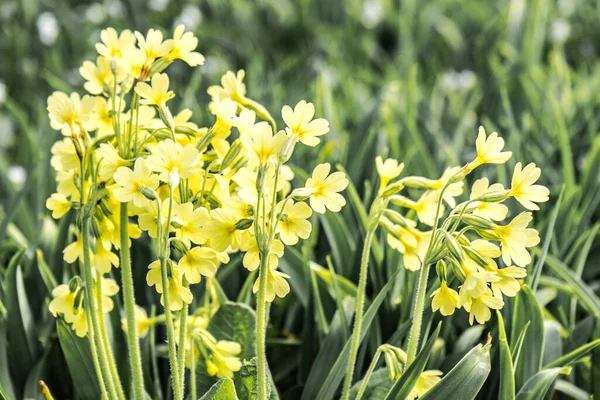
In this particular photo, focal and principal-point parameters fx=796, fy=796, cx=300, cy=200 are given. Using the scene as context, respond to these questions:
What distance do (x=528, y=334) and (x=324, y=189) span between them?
0.51m

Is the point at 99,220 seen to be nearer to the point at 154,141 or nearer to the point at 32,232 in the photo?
the point at 154,141

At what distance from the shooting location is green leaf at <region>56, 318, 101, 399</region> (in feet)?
4.03

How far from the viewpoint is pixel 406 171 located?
1.96m

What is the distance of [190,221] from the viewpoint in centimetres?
95

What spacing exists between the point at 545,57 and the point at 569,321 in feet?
7.06

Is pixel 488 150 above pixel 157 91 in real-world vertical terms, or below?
below

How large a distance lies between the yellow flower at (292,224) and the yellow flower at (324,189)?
0.02m

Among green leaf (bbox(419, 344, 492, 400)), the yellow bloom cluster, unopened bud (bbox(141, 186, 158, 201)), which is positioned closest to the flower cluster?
unopened bud (bbox(141, 186, 158, 201))

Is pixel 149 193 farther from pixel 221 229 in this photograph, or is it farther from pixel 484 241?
pixel 484 241

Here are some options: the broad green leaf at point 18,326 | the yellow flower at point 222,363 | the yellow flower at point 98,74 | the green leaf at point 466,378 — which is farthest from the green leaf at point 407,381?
the broad green leaf at point 18,326

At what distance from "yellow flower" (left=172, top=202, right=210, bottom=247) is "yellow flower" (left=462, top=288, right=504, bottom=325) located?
0.32 meters

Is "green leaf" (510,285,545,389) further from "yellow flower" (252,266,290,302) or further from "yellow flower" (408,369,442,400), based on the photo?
"yellow flower" (252,266,290,302)

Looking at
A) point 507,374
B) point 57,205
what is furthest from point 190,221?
point 507,374

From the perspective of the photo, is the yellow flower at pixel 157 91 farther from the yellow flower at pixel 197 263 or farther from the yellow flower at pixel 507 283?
the yellow flower at pixel 507 283
